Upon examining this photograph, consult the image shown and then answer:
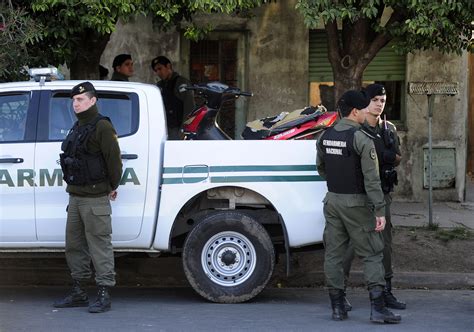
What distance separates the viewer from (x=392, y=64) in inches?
526

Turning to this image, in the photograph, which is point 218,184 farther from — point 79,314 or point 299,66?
point 299,66

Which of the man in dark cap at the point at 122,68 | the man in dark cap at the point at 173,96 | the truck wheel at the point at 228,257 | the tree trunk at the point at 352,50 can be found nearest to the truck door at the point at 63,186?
Result: the truck wheel at the point at 228,257

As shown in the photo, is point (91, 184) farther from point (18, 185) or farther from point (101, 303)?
point (101, 303)

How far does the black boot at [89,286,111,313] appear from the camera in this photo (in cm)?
743

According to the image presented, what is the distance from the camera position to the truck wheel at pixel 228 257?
7656 mm

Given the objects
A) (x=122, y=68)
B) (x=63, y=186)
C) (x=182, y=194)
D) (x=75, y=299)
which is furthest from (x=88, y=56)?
(x=75, y=299)

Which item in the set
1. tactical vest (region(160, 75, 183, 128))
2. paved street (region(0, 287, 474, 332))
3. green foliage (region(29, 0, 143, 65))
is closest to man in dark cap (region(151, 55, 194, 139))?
tactical vest (region(160, 75, 183, 128))

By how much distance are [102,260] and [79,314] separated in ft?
1.64

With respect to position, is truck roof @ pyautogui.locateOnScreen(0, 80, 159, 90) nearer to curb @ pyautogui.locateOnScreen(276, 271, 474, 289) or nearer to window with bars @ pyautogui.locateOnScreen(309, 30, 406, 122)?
curb @ pyautogui.locateOnScreen(276, 271, 474, 289)

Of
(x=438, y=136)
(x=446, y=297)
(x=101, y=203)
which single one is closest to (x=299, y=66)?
(x=438, y=136)

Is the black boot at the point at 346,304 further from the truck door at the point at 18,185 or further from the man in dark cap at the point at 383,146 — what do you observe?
the truck door at the point at 18,185

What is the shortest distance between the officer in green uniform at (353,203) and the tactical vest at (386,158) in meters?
0.35

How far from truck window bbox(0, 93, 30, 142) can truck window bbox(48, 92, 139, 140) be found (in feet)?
0.78

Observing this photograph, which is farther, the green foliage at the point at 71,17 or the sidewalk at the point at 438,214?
the sidewalk at the point at 438,214
